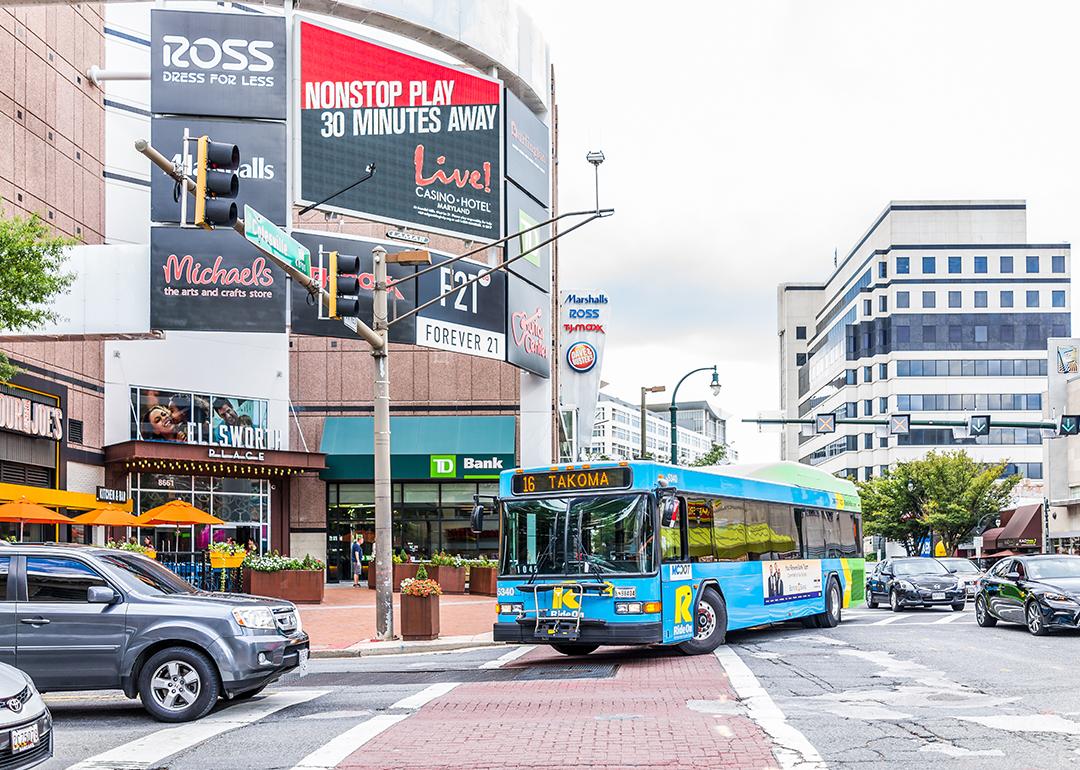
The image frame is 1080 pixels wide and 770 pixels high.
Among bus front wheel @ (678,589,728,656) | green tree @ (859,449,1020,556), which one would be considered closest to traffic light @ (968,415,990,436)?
bus front wheel @ (678,589,728,656)

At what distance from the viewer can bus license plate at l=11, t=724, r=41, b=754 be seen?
8.30m

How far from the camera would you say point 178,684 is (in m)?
12.6

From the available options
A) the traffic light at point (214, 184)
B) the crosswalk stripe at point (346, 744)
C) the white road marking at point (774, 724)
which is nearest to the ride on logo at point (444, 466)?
the white road marking at point (774, 724)

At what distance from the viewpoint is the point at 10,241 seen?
22094mm

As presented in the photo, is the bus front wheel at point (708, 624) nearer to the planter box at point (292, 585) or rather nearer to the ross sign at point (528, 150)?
the planter box at point (292, 585)

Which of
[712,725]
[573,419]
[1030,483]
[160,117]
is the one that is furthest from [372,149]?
[1030,483]

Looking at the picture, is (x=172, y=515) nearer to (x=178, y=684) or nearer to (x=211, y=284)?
(x=211, y=284)

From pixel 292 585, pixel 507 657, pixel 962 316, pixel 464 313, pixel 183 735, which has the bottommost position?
A: pixel 507 657

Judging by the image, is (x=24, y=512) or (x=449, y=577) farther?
(x=449, y=577)

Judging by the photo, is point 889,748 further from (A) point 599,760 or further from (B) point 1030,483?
(B) point 1030,483

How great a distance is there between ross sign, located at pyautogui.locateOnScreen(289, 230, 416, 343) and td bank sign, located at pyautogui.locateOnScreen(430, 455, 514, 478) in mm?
8607

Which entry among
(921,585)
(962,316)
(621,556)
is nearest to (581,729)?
(621,556)

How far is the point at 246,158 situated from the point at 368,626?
14.3 m

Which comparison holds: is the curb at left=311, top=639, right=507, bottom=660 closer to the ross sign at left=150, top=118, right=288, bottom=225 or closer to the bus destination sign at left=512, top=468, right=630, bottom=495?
the bus destination sign at left=512, top=468, right=630, bottom=495
